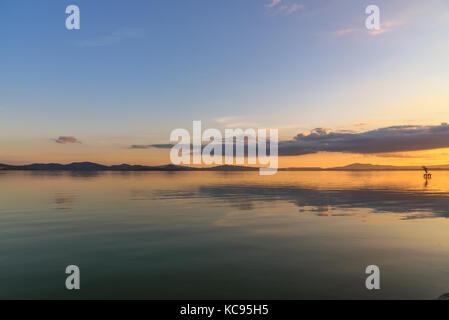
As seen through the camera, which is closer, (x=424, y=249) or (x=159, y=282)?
Result: (x=159, y=282)

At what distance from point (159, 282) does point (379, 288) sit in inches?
355

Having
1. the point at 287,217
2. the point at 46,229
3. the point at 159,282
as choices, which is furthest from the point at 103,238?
the point at 287,217

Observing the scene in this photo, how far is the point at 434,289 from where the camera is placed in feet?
39.7

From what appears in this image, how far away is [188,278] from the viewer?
13.1m

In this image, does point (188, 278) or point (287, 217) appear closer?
point (188, 278)

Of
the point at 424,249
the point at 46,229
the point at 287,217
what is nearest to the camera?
the point at 424,249
